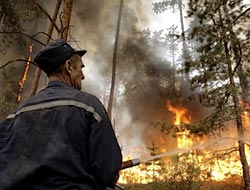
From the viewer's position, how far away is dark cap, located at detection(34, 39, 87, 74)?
1.89m

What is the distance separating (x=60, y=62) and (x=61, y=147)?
617 mm

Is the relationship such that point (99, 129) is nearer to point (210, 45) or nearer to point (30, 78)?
point (210, 45)

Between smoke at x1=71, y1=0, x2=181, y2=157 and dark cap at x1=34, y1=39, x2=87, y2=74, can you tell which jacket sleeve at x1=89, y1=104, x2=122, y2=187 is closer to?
dark cap at x1=34, y1=39, x2=87, y2=74

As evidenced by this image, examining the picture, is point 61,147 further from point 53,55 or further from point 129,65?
point 129,65

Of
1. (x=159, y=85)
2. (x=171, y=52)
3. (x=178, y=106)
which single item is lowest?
(x=178, y=106)

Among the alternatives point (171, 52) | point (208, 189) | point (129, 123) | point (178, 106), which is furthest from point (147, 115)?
point (208, 189)

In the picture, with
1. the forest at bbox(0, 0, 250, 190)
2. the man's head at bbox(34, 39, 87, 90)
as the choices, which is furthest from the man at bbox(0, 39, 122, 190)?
the forest at bbox(0, 0, 250, 190)

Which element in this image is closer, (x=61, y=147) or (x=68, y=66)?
(x=61, y=147)

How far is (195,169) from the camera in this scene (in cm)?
1027

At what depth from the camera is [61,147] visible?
1571 millimetres

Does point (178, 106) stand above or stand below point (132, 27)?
below

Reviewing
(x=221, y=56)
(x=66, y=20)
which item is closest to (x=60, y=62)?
(x=66, y=20)

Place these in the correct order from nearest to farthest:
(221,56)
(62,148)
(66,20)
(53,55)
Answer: (62,148), (53,55), (66,20), (221,56)

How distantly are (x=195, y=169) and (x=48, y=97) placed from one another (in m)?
9.41
